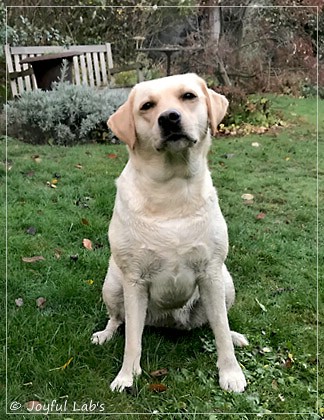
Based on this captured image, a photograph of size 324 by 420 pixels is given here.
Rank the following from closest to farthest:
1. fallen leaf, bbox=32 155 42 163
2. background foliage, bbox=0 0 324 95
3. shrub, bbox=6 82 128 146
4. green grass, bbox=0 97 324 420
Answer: green grass, bbox=0 97 324 420, background foliage, bbox=0 0 324 95, fallen leaf, bbox=32 155 42 163, shrub, bbox=6 82 128 146

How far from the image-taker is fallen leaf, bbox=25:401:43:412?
7.45ft

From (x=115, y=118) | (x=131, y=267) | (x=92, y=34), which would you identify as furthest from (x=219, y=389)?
(x=92, y=34)

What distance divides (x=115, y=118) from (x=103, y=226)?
5.83 ft

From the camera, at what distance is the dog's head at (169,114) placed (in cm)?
221

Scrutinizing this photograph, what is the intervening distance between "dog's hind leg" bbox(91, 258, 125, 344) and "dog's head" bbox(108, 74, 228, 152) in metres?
0.70

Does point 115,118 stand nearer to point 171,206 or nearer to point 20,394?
point 171,206

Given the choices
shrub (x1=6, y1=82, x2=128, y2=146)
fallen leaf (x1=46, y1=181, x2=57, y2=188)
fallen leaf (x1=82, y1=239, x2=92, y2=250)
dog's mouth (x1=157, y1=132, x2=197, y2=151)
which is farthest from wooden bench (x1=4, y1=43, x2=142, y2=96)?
dog's mouth (x1=157, y1=132, x2=197, y2=151)

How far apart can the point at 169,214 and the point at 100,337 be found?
2.64 feet

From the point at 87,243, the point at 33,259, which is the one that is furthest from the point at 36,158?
the point at 33,259

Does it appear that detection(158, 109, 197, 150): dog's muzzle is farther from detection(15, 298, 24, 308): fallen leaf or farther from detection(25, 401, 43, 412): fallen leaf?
detection(15, 298, 24, 308): fallen leaf

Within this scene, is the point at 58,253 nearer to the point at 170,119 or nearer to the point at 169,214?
the point at 169,214

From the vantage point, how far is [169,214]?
2.38 m

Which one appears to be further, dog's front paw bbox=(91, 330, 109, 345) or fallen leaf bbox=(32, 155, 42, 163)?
fallen leaf bbox=(32, 155, 42, 163)

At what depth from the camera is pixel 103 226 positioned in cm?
403
